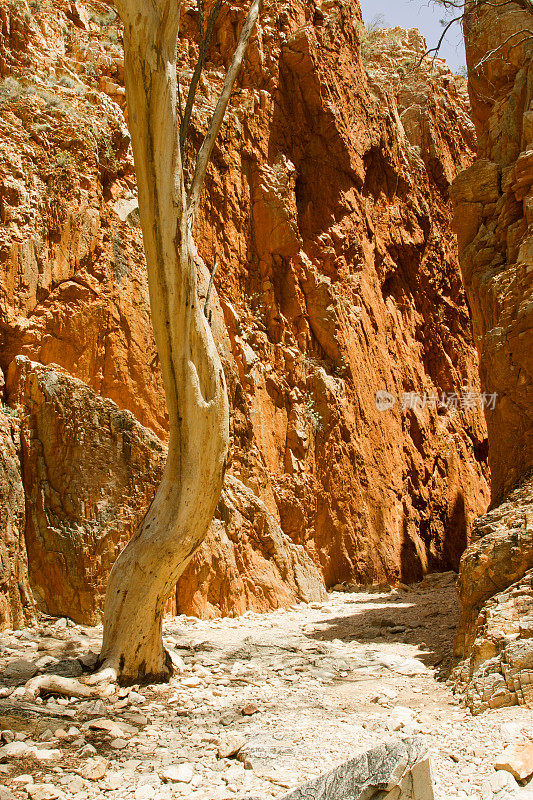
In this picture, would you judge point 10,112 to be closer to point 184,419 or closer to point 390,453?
point 184,419

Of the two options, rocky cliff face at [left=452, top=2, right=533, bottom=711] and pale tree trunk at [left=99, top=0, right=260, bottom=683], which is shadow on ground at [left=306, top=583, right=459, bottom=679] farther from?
pale tree trunk at [left=99, top=0, right=260, bottom=683]

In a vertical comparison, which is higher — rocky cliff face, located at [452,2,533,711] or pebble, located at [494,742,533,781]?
rocky cliff face, located at [452,2,533,711]

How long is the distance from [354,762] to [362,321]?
1331 centimetres

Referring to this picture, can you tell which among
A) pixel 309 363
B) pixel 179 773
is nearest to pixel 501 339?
pixel 179 773

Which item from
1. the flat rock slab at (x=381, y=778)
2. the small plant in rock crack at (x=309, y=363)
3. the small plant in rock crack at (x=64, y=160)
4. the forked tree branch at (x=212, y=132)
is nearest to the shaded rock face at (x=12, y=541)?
the forked tree branch at (x=212, y=132)

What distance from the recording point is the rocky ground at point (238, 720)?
2.93 metres

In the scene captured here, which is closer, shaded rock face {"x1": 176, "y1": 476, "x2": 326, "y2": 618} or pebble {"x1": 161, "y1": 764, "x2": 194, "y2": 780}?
pebble {"x1": 161, "y1": 764, "x2": 194, "y2": 780}

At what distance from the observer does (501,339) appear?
6785 mm

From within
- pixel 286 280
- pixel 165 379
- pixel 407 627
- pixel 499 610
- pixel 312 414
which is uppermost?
pixel 286 280

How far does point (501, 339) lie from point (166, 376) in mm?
3861

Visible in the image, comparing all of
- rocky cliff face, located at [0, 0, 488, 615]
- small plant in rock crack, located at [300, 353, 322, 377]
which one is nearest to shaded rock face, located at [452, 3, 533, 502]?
rocky cliff face, located at [0, 0, 488, 615]

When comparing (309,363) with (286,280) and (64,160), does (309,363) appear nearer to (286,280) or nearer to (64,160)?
(286,280)

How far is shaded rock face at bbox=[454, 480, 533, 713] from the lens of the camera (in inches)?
154

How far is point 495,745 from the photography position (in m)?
3.18
